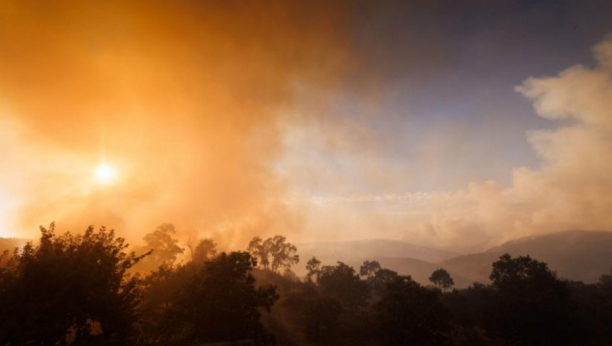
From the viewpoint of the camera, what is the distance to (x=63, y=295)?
17.6m

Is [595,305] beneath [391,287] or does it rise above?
beneath

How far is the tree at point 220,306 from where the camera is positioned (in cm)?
2550

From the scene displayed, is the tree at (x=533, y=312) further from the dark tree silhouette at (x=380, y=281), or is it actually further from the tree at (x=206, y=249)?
the tree at (x=206, y=249)

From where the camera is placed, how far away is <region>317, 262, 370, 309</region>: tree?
70625mm

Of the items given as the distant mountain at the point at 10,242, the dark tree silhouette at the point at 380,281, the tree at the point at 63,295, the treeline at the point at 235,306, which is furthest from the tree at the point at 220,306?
the distant mountain at the point at 10,242

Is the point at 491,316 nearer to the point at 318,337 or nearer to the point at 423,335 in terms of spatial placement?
the point at 423,335

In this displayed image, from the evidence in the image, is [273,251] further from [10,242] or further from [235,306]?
[10,242]

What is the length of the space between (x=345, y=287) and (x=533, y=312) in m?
37.5

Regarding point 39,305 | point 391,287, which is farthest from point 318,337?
point 39,305

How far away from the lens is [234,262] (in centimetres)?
2858

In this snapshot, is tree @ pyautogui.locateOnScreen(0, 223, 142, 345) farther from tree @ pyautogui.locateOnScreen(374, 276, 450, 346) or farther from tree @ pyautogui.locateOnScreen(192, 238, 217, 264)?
tree @ pyautogui.locateOnScreen(192, 238, 217, 264)

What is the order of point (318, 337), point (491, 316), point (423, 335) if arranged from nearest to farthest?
point (423, 335), point (318, 337), point (491, 316)

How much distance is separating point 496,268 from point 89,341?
2812 inches

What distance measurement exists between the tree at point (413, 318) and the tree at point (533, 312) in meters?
16.6
